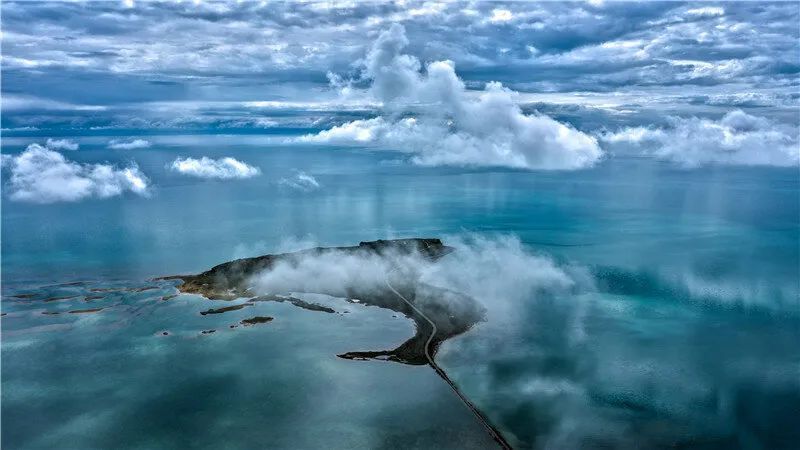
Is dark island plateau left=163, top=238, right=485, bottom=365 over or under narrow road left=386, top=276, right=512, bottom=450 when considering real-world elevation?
over

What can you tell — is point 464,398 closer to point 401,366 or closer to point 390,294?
point 401,366

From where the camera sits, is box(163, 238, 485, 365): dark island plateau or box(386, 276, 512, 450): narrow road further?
box(163, 238, 485, 365): dark island plateau

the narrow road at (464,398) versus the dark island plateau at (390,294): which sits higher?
the dark island plateau at (390,294)

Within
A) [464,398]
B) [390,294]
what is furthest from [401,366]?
[390,294]

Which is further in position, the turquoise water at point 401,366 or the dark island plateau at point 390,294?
the dark island plateau at point 390,294

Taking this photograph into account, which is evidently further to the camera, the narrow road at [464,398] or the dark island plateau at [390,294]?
the dark island plateau at [390,294]

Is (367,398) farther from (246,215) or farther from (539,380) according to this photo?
(246,215)

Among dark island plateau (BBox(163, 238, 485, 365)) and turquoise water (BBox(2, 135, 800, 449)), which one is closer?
turquoise water (BBox(2, 135, 800, 449))

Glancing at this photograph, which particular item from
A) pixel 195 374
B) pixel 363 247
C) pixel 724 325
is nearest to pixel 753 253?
pixel 724 325
